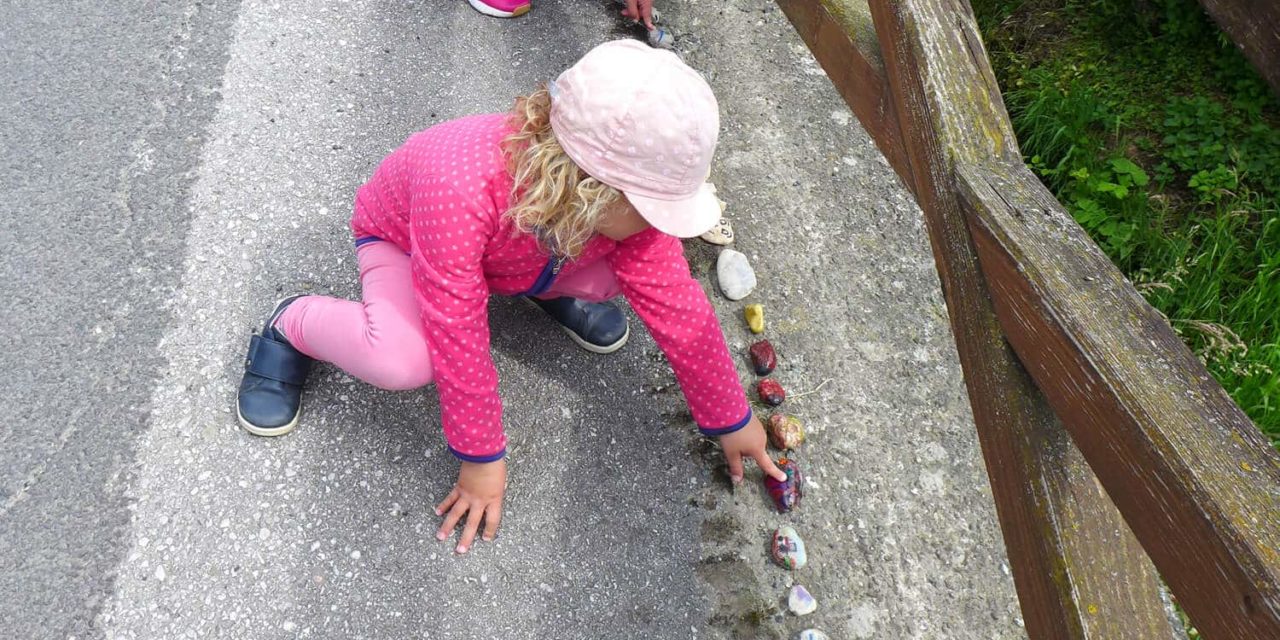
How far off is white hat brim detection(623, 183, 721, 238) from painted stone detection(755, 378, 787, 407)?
0.77 meters

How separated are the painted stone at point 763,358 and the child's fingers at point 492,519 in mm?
792

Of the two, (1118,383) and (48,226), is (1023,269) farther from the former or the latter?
(48,226)

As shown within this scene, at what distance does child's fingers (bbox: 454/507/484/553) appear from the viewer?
195 cm

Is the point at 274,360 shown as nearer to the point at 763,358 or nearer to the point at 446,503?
the point at 446,503

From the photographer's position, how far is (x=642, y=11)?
314 cm

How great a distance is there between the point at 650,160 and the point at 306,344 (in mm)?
960

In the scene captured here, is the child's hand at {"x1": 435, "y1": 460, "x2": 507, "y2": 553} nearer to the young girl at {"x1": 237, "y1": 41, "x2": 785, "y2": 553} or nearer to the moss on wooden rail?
the young girl at {"x1": 237, "y1": 41, "x2": 785, "y2": 553}

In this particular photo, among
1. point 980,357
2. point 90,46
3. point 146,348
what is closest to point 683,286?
point 980,357

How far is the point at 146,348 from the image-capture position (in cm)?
209

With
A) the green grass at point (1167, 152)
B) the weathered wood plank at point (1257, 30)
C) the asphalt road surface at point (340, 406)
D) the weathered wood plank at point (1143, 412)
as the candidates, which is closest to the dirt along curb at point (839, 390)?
the asphalt road surface at point (340, 406)

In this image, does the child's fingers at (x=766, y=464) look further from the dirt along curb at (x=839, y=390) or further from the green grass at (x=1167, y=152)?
the green grass at (x=1167, y=152)

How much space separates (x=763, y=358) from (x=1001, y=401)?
105 centimetres

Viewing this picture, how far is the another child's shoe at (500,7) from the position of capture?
3129 millimetres

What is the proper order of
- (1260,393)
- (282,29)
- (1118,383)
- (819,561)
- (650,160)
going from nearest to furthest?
(1118,383)
(650,160)
(819,561)
(1260,393)
(282,29)
